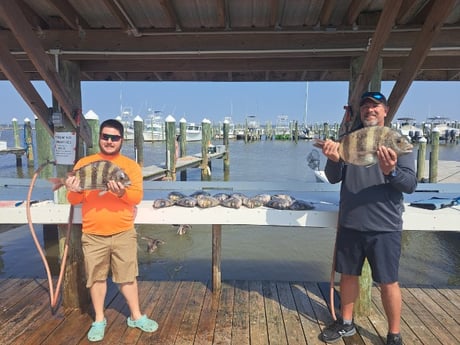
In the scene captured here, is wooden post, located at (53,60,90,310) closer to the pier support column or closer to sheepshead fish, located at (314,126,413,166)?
sheepshead fish, located at (314,126,413,166)

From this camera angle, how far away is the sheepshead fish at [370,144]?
→ 2.08m

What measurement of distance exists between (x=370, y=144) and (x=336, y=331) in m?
1.67

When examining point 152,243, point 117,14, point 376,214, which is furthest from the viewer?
point 152,243

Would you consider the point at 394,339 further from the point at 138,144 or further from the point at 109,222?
the point at 138,144

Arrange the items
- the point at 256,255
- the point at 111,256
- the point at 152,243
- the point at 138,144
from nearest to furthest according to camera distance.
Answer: the point at 111,256 → the point at 256,255 → the point at 152,243 → the point at 138,144

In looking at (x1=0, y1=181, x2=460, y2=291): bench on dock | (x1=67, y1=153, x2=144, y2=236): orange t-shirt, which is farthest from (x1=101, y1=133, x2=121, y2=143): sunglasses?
(x1=0, y1=181, x2=460, y2=291): bench on dock

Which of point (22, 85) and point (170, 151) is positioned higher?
point (22, 85)

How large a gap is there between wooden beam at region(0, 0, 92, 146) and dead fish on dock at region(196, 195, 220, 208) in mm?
1316

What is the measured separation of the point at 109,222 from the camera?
2646mm

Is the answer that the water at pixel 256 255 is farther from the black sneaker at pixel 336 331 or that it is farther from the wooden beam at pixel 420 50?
the wooden beam at pixel 420 50

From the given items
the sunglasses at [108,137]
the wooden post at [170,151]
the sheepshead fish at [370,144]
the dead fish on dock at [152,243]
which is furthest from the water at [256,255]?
the sheepshead fish at [370,144]

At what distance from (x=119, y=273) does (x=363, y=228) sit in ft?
6.38

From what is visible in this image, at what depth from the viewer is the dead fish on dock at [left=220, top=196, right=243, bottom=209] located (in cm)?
324

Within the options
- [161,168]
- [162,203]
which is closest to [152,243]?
[162,203]
